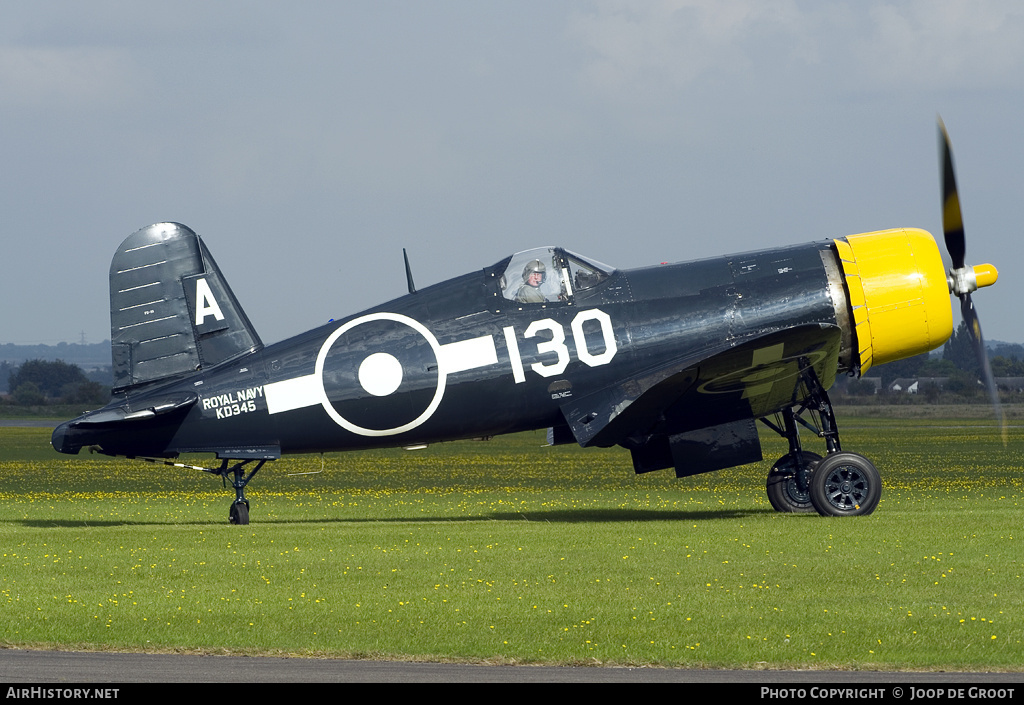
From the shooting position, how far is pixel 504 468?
37.1 meters

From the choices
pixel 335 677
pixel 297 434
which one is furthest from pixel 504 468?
pixel 335 677

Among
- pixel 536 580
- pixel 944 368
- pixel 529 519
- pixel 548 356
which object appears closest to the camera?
pixel 536 580

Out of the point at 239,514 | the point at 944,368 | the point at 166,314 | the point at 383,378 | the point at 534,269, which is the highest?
the point at 166,314

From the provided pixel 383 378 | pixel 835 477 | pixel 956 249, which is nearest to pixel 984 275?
pixel 956 249

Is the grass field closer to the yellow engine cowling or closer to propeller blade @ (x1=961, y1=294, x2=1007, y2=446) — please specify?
propeller blade @ (x1=961, y1=294, x2=1007, y2=446)

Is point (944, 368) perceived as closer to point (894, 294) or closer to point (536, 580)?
point (894, 294)

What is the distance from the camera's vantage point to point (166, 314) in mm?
17766

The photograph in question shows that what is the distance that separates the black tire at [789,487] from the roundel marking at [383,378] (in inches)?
207

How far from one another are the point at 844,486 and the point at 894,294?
2653 mm

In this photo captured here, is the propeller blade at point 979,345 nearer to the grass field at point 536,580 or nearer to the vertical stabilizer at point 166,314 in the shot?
the grass field at point 536,580

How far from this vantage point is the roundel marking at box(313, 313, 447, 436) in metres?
17.1

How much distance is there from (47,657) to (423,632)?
2689 mm

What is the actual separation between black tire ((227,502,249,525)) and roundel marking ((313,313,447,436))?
7.59 ft

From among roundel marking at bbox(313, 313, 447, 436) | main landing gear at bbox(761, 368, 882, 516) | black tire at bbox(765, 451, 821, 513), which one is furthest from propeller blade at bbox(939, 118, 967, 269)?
roundel marking at bbox(313, 313, 447, 436)
